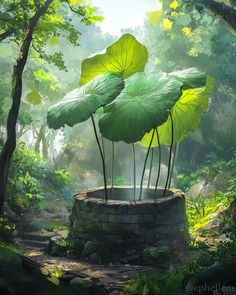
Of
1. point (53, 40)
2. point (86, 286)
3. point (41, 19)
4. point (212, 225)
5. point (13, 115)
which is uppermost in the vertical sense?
point (41, 19)

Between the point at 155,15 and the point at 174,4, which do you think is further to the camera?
the point at 155,15

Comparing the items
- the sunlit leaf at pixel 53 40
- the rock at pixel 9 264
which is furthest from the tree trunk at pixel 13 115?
the rock at pixel 9 264

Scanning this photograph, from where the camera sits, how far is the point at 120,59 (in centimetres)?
826

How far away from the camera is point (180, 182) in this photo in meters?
17.4

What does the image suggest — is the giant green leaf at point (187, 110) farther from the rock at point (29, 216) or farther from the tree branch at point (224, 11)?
the rock at point (29, 216)

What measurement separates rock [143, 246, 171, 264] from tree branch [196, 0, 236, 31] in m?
6.92

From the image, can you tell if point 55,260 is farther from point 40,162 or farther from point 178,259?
point 40,162

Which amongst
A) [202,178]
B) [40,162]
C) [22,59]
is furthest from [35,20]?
[202,178]

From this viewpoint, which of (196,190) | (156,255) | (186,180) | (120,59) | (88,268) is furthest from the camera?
(186,180)

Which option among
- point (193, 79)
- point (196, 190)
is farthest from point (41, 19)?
point (196, 190)

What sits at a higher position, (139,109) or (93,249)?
(139,109)

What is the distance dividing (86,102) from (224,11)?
5881 mm

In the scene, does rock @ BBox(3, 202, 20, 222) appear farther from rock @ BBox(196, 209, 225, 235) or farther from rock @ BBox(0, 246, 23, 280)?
rock @ BBox(0, 246, 23, 280)

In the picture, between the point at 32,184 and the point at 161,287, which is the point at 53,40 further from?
the point at 161,287
